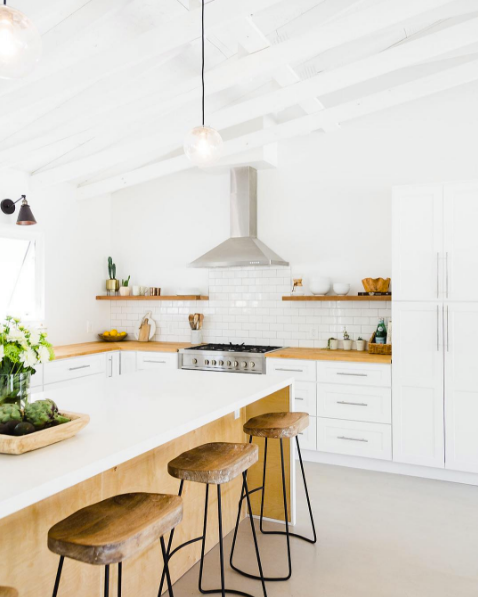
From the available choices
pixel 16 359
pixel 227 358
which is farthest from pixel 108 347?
pixel 16 359

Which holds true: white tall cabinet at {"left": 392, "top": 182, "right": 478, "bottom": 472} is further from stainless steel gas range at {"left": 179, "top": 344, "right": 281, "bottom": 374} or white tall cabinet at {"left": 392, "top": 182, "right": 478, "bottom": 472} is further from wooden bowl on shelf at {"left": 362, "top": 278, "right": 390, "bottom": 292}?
stainless steel gas range at {"left": 179, "top": 344, "right": 281, "bottom": 374}

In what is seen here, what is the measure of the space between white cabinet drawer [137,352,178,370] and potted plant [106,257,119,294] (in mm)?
1140

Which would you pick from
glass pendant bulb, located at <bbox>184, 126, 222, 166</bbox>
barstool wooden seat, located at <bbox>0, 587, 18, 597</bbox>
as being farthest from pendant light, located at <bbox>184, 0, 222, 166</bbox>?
barstool wooden seat, located at <bbox>0, 587, 18, 597</bbox>

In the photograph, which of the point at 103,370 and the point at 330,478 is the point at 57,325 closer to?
the point at 103,370

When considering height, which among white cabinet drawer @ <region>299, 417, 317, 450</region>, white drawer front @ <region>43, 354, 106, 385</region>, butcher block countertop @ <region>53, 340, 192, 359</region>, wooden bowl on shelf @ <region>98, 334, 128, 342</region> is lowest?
white cabinet drawer @ <region>299, 417, 317, 450</region>

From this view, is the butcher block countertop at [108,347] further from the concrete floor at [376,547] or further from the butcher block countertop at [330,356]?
the concrete floor at [376,547]

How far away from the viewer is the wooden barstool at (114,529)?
1.52 meters

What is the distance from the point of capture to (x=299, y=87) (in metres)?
4.11

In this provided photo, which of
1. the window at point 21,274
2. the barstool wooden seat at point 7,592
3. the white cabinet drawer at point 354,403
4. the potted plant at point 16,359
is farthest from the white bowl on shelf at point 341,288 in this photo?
the barstool wooden seat at point 7,592

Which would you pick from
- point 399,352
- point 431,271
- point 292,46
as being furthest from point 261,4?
point 399,352

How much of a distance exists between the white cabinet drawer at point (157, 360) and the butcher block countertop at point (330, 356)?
1.07 m

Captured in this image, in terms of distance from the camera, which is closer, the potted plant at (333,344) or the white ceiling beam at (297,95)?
the white ceiling beam at (297,95)

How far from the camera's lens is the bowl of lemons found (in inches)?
241

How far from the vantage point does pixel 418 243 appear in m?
4.25
